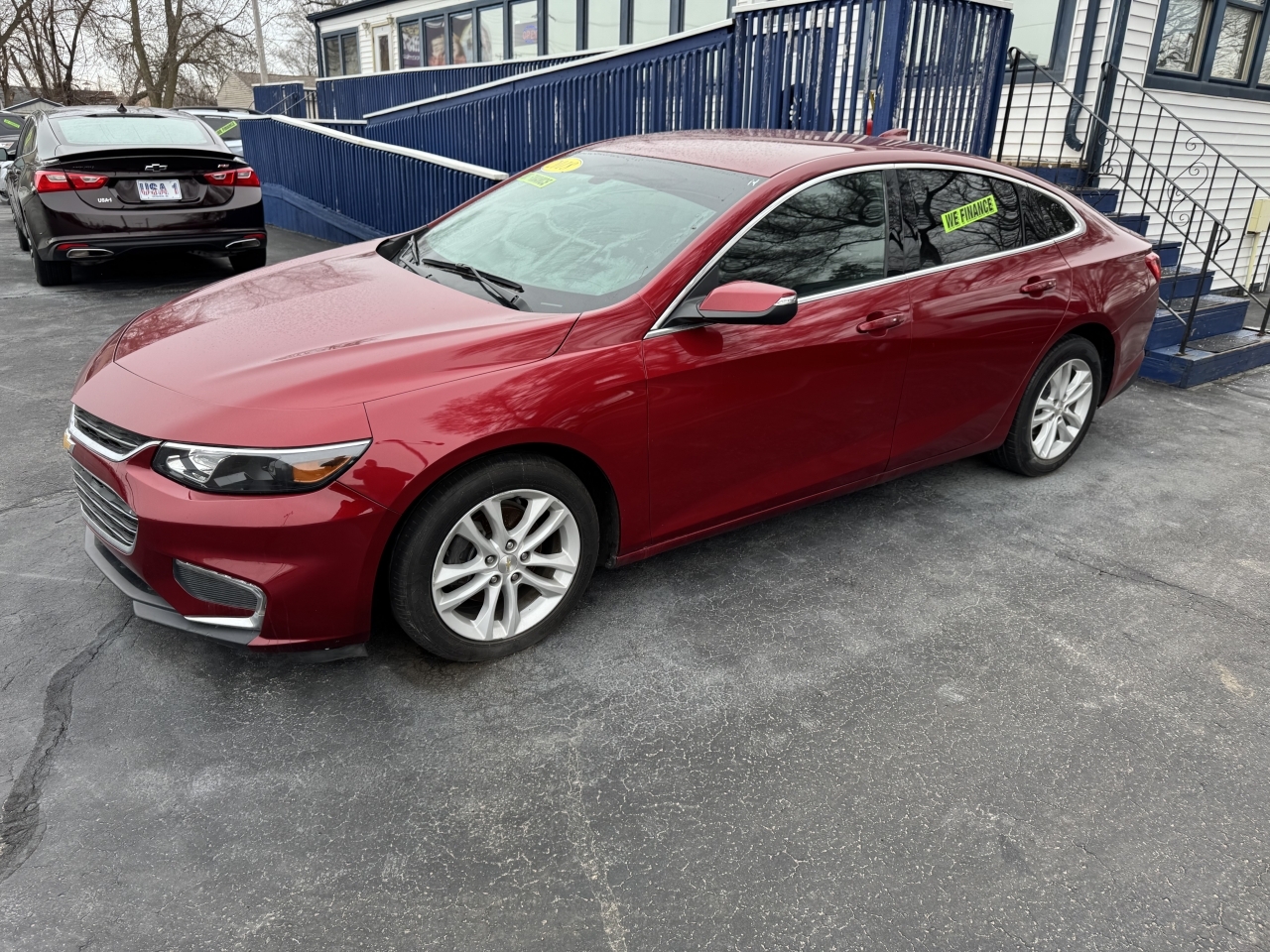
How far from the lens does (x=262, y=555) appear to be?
8.52 feet

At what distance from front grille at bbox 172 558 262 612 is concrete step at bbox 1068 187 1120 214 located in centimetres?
834

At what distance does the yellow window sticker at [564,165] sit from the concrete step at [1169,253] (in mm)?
5951

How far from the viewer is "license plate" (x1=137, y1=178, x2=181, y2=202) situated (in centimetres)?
750

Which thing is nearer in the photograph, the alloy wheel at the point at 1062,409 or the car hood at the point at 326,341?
the car hood at the point at 326,341

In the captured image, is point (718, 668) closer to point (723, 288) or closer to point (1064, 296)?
point (723, 288)

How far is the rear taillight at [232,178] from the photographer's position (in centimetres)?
780

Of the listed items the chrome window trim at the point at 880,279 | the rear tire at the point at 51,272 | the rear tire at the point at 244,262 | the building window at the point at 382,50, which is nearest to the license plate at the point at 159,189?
the rear tire at the point at 244,262

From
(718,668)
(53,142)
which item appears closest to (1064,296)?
(718,668)

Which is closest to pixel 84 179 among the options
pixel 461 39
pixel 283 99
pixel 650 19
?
pixel 650 19

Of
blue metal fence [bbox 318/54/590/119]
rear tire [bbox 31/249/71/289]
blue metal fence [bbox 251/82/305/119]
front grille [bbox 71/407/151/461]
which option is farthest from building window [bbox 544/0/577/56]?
front grille [bbox 71/407/151/461]

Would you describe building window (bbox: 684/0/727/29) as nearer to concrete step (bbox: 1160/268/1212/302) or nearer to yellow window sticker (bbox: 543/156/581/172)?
concrete step (bbox: 1160/268/1212/302)

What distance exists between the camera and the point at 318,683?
9.73ft

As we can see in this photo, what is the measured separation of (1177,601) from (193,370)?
3676mm

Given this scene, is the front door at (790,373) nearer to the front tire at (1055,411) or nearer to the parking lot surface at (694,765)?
the parking lot surface at (694,765)
